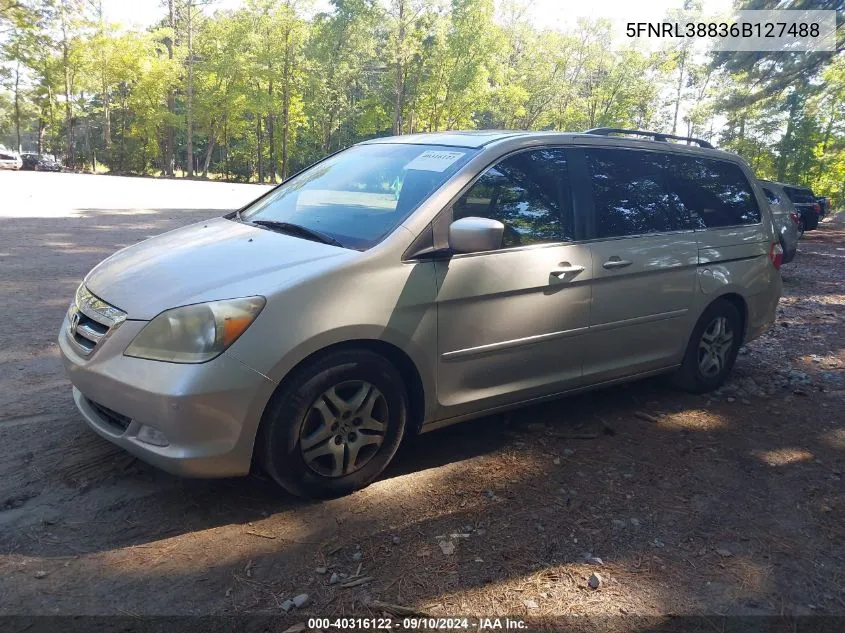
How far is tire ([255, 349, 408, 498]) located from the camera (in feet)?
9.87

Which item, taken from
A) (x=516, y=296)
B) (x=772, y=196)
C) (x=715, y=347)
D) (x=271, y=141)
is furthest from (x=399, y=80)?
(x=516, y=296)

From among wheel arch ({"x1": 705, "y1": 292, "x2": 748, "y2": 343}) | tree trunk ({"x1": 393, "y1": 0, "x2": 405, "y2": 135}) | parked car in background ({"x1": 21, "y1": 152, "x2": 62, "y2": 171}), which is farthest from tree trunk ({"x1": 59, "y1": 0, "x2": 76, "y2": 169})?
wheel arch ({"x1": 705, "y1": 292, "x2": 748, "y2": 343})

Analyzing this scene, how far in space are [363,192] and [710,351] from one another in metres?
3.01

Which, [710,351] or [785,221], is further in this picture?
[785,221]

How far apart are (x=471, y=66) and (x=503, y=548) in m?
42.2

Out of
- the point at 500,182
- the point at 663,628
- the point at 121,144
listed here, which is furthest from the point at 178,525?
the point at 121,144

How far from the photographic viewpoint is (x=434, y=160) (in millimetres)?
3869

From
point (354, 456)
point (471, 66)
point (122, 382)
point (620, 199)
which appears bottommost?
point (354, 456)

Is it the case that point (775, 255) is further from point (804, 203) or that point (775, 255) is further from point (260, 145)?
point (260, 145)

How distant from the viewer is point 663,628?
8.27 feet

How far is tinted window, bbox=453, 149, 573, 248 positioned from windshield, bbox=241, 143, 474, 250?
20cm

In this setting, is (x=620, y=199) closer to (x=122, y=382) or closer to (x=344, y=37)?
(x=122, y=382)

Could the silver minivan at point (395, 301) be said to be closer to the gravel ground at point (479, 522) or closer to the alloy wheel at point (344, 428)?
the alloy wheel at point (344, 428)

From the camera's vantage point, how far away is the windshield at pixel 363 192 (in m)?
3.54
